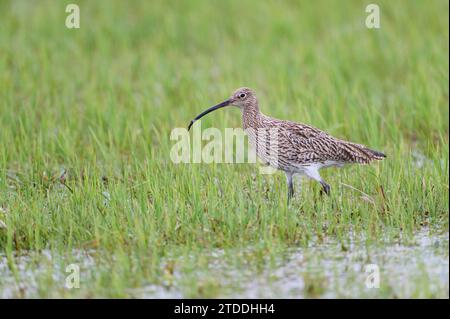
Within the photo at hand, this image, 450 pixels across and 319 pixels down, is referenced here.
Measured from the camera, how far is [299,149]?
8484mm

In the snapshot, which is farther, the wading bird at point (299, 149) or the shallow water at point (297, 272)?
the wading bird at point (299, 149)

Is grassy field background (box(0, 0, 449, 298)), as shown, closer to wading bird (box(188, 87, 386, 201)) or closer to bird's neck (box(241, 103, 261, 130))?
wading bird (box(188, 87, 386, 201))

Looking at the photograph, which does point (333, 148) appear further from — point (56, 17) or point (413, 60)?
point (56, 17)

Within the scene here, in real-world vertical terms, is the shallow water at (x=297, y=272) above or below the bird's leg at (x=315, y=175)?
below

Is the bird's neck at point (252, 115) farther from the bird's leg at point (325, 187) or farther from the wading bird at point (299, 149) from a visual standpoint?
the bird's leg at point (325, 187)

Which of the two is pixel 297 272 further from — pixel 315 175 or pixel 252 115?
pixel 252 115

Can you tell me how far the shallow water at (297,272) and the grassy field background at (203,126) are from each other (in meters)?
0.02

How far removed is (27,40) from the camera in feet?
47.4

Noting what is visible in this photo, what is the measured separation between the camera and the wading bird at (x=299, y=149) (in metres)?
8.50

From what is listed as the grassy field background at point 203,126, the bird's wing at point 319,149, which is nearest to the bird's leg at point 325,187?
the grassy field background at point 203,126

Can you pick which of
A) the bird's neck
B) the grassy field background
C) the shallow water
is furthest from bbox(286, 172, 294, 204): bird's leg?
the shallow water

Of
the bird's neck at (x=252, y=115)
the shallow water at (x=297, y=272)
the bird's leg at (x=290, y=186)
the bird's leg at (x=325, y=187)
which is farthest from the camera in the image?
the bird's neck at (x=252, y=115)

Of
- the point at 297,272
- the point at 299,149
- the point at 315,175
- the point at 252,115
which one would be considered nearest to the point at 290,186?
the point at 315,175

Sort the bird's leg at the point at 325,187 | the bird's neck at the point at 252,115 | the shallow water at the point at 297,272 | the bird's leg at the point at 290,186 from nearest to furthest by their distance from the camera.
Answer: the shallow water at the point at 297,272 < the bird's leg at the point at 325,187 < the bird's leg at the point at 290,186 < the bird's neck at the point at 252,115
